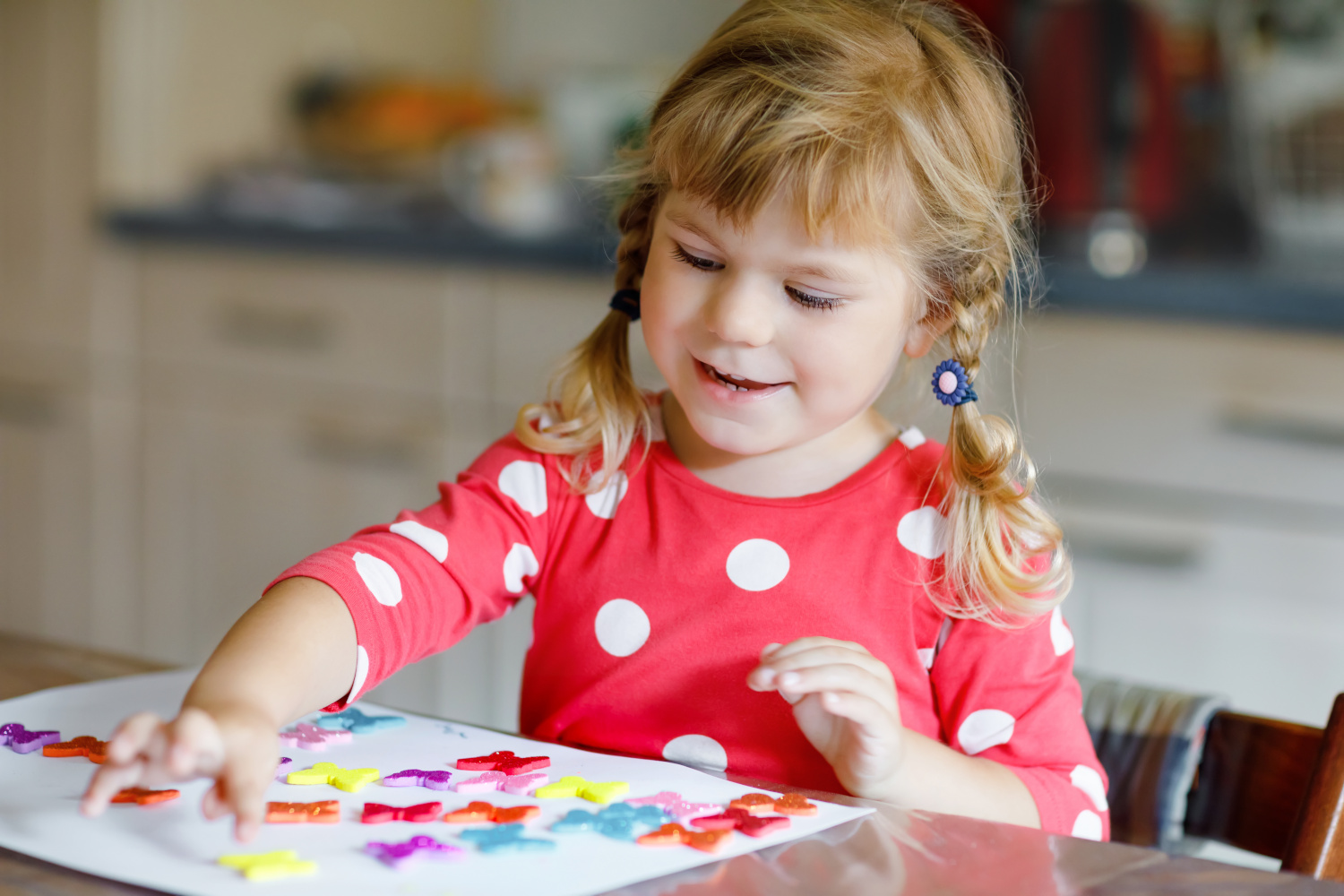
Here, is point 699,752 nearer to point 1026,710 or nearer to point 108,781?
point 1026,710

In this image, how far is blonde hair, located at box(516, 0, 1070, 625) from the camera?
731 millimetres

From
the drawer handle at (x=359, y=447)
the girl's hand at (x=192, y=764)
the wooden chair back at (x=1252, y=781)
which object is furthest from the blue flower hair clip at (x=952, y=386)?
the drawer handle at (x=359, y=447)

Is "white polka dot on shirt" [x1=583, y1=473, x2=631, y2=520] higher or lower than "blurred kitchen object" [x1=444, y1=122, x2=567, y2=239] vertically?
lower

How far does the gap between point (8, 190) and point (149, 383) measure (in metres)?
0.43

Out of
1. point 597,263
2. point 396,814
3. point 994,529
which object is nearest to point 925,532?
point 994,529

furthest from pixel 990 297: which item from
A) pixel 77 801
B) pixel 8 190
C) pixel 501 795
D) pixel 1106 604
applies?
pixel 8 190

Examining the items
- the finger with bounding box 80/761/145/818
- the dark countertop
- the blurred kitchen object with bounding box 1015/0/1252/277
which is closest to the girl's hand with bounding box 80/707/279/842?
the finger with bounding box 80/761/145/818

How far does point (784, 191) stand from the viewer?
72 centimetres

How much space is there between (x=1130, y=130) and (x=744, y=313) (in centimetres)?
141

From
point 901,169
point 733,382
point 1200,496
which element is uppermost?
point 901,169

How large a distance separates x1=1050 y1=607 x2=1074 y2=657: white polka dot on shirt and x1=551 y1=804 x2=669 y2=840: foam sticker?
299 millimetres

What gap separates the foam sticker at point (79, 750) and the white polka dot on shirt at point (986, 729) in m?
0.42

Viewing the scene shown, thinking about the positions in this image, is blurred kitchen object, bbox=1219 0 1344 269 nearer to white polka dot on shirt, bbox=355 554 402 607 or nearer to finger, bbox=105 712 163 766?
white polka dot on shirt, bbox=355 554 402 607

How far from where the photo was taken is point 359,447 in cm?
205
